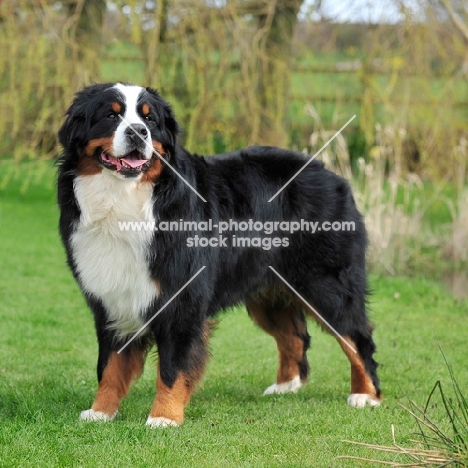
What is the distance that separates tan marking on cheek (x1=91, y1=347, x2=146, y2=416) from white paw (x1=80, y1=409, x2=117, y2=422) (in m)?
0.02

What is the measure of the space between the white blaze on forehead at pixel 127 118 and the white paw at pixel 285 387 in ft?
6.80

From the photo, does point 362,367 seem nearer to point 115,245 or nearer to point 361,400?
point 361,400

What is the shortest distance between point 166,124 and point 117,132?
0.39m

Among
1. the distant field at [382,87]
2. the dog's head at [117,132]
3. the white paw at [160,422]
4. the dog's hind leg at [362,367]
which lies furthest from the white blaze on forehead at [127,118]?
the distant field at [382,87]

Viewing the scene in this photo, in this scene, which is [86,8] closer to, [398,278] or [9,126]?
[9,126]

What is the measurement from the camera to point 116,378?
4836mm

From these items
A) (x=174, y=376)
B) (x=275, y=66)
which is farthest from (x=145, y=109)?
(x=275, y=66)

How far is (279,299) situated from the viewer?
5.61 meters

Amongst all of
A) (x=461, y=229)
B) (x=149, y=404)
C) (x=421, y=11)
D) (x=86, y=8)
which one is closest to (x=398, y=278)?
(x=461, y=229)

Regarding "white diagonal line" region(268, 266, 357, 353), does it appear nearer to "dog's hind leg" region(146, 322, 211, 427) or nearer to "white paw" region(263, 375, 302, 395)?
"white paw" region(263, 375, 302, 395)

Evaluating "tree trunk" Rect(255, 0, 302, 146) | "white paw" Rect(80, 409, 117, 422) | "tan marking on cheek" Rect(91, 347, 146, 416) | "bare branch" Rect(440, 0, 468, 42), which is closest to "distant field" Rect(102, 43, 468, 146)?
"tree trunk" Rect(255, 0, 302, 146)

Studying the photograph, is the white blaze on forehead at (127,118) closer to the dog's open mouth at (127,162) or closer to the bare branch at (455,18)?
the dog's open mouth at (127,162)

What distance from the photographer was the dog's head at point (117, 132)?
4.37 metres

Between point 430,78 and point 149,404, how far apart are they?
743 centimetres
